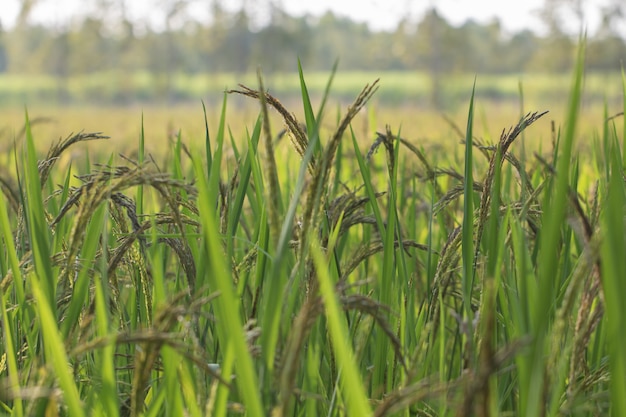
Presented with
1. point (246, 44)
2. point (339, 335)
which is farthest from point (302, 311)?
point (246, 44)

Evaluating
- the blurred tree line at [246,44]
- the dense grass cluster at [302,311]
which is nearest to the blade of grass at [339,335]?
the dense grass cluster at [302,311]

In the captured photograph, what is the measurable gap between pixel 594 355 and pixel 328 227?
452mm

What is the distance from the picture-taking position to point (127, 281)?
4.08ft

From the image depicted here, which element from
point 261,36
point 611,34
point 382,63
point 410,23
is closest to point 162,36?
point 261,36

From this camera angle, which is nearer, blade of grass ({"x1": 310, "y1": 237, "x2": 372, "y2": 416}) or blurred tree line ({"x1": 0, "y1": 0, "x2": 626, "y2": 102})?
blade of grass ({"x1": 310, "y1": 237, "x2": 372, "y2": 416})

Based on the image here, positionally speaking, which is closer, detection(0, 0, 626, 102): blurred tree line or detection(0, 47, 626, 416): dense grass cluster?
detection(0, 47, 626, 416): dense grass cluster

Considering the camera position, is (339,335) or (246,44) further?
(246,44)

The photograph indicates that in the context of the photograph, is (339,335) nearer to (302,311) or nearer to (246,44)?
(302,311)

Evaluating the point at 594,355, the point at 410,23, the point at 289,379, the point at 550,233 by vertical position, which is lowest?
the point at 594,355

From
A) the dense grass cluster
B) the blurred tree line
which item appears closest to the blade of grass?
the dense grass cluster

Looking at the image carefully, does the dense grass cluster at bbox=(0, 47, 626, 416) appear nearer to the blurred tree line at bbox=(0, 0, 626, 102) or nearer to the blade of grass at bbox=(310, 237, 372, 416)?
the blade of grass at bbox=(310, 237, 372, 416)

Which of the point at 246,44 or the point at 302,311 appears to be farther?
the point at 246,44

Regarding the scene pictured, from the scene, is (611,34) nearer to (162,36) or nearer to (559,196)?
(162,36)

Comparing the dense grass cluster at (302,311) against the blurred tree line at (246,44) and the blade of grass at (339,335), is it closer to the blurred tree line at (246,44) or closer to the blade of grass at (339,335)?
the blade of grass at (339,335)
